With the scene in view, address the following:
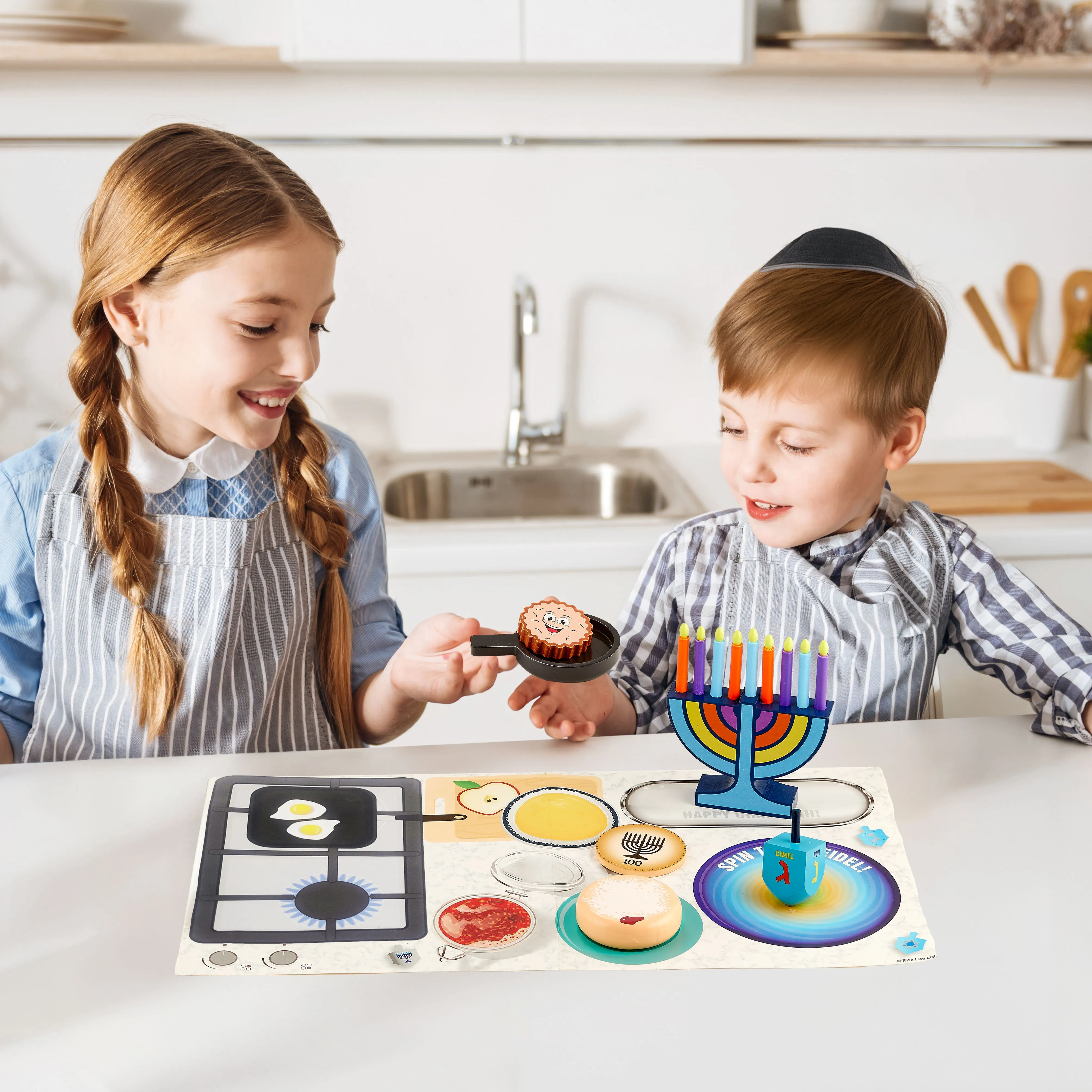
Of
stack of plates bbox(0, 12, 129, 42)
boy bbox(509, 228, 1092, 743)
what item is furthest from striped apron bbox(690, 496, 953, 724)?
stack of plates bbox(0, 12, 129, 42)

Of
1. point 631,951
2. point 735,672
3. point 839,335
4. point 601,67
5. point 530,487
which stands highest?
point 601,67

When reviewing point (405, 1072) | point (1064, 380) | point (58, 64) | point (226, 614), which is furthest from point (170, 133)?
point (1064, 380)

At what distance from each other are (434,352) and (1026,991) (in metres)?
1.69

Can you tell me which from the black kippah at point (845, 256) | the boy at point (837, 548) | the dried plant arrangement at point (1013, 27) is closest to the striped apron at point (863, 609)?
the boy at point (837, 548)

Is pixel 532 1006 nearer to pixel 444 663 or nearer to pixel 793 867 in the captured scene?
pixel 793 867

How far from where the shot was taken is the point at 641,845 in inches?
31.1

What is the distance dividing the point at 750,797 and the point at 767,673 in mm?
98

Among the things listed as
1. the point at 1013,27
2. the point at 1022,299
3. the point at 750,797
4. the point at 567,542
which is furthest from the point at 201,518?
the point at 1022,299

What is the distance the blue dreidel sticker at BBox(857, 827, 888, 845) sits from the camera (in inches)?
31.4

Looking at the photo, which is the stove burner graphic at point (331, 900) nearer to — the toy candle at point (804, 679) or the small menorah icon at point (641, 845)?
the small menorah icon at point (641, 845)

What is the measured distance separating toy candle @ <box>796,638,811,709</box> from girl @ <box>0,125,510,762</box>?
23 centimetres

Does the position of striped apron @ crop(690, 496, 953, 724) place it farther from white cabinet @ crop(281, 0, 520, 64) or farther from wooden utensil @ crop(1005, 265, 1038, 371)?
wooden utensil @ crop(1005, 265, 1038, 371)

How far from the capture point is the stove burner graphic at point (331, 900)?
0.72m

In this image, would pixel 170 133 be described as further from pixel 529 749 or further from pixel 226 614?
pixel 529 749
